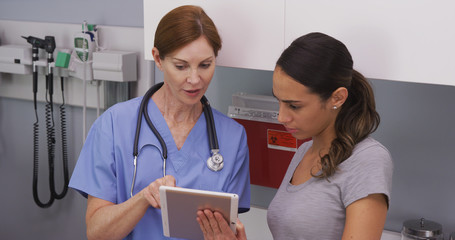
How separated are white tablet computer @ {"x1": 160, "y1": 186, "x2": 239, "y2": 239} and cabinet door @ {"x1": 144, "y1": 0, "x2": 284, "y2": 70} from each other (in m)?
0.38

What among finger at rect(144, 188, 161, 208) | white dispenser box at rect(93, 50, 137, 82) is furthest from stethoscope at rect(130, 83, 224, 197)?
white dispenser box at rect(93, 50, 137, 82)

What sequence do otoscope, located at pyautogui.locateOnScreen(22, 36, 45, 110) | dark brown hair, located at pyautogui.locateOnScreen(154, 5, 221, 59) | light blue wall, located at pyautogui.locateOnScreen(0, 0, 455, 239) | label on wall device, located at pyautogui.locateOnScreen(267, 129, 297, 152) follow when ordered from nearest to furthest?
dark brown hair, located at pyautogui.locateOnScreen(154, 5, 221, 59)
light blue wall, located at pyautogui.locateOnScreen(0, 0, 455, 239)
label on wall device, located at pyautogui.locateOnScreen(267, 129, 297, 152)
otoscope, located at pyautogui.locateOnScreen(22, 36, 45, 110)

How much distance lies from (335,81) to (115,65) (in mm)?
1001

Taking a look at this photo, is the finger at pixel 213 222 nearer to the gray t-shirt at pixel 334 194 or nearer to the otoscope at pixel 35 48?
the gray t-shirt at pixel 334 194

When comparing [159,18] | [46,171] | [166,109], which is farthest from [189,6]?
[46,171]

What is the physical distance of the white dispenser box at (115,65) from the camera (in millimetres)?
1989

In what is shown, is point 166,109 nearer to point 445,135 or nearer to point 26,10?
→ point 445,135

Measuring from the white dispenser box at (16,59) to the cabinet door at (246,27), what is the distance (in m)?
0.81

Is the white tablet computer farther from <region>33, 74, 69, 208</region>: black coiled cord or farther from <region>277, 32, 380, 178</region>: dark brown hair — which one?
<region>33, 74, 69, 208</region>: black coiled cord

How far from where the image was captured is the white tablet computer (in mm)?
1230

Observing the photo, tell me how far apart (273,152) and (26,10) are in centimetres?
117

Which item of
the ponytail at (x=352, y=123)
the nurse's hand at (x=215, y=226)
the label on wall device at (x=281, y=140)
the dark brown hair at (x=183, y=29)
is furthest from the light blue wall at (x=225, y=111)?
the nurse's hand at (x=215, y=226)

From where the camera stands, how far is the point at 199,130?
158 centimetres

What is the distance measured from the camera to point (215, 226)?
1.32 meters
